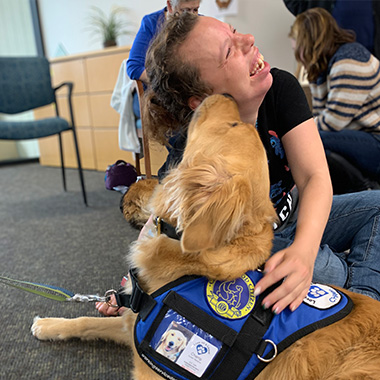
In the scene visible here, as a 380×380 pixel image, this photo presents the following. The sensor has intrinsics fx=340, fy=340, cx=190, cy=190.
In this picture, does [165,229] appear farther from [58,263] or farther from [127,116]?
[58,263]

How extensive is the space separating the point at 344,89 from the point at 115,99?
1.86 meters

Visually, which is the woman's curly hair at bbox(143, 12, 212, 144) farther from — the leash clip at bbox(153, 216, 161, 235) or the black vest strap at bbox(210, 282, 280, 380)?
the black vest strap at bbox(210, 282, 280, 380)

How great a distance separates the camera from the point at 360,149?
2504mm

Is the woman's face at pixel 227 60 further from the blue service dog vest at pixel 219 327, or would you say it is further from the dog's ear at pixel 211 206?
the blue service dog vest at pixel 219 327

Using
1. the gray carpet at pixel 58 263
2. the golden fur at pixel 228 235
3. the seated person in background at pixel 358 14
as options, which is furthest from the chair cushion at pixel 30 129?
the golden fur at pixel 228 235

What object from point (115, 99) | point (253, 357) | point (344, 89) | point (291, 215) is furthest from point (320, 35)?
point (253, 357)

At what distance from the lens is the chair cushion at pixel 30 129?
305cm

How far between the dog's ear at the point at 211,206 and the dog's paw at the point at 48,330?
914 millimetres

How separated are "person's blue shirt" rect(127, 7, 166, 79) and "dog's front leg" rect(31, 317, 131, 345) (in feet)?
3.19

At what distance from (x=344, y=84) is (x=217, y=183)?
2076mm

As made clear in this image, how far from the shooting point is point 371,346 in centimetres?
83

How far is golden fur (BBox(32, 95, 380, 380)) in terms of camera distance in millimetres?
814

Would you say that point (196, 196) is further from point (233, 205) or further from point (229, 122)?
point (229, 122)

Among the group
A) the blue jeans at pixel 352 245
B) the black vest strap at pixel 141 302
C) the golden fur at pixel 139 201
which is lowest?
the blue jeans at pixel 352 245
